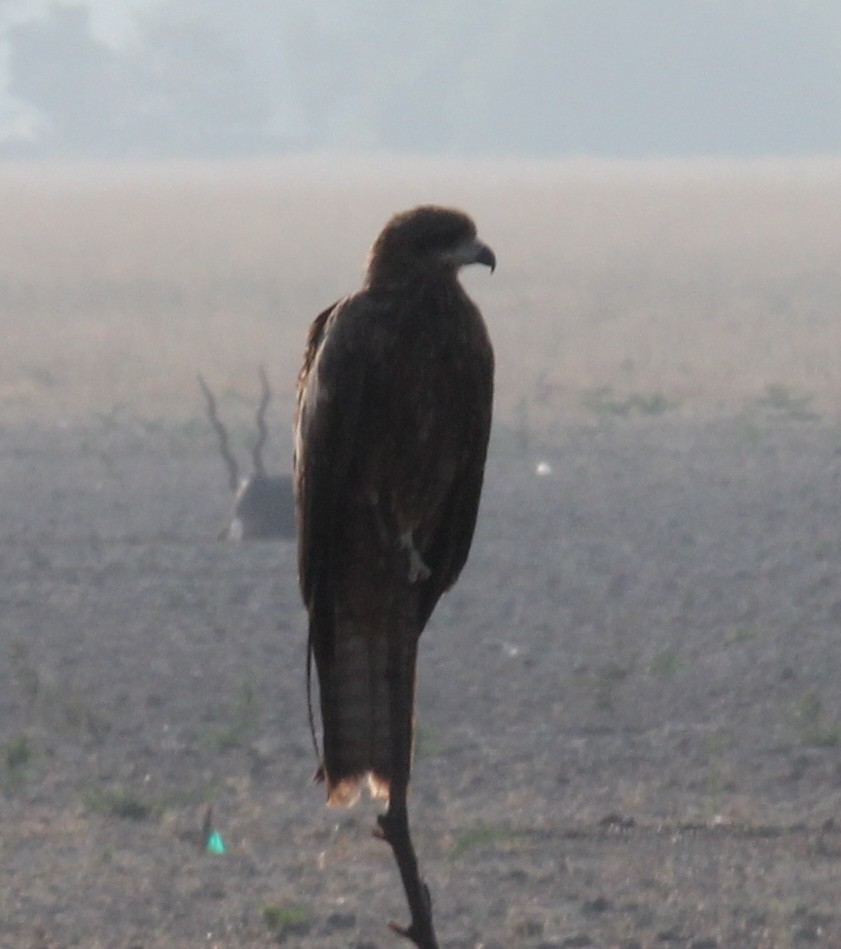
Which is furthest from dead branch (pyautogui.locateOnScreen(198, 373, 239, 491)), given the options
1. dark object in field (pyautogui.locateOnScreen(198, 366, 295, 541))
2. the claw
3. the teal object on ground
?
the claw

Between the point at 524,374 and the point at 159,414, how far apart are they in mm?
4077

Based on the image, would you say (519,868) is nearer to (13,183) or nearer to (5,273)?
(5,273)

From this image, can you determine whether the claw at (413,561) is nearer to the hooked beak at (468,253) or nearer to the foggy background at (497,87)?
the hooked beak at (468,253)

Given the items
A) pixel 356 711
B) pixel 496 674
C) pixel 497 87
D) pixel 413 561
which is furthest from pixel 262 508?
pixel 497 87

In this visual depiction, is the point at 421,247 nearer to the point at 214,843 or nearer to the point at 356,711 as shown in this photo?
the point at 356,711

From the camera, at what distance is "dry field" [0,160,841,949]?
22.0 feet

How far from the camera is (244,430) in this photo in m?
18.8

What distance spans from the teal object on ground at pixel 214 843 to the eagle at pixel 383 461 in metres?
4.05

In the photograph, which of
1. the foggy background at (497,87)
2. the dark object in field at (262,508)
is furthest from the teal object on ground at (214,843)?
the foggy background at (497,87)

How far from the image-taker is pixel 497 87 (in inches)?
4973

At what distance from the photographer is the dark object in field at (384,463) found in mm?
3010

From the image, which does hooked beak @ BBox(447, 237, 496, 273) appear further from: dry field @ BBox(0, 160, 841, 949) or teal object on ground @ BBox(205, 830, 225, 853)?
teal object on ground @ BBox(205, 830, 225, 853)

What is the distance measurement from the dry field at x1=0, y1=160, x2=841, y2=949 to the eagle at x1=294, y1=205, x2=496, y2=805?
3263 millimetres

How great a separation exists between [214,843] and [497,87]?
121060mm
